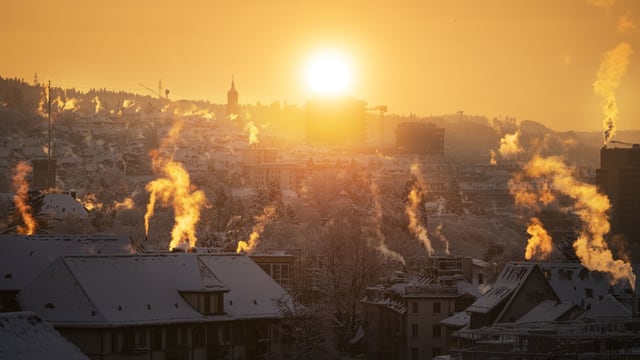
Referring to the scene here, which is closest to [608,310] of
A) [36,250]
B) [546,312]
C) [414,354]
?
[546,312]

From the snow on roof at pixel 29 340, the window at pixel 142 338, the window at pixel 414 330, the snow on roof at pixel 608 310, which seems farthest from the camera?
the window at pixel 414 330

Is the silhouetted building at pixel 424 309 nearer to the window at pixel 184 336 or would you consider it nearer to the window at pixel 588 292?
the window at pixel 588 292

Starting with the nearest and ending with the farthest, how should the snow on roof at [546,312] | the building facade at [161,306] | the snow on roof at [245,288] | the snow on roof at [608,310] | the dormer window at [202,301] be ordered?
the building facade at [161,306]
the snow on roof at [608,310]
the snow on roof at [546,312]
the dormer window at [202,301]
the snow on roof at [245,288]

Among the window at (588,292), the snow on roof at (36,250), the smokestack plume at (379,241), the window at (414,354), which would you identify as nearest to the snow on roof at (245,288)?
the snow on roof at (36,250)

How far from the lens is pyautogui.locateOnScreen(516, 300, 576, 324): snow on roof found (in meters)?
81.9

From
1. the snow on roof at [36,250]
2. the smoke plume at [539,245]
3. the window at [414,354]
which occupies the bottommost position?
the window at [414,354]

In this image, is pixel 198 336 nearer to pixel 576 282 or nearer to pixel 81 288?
pixel 81 288

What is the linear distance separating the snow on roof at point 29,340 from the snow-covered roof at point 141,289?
13.1 meters

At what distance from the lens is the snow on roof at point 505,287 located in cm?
8481

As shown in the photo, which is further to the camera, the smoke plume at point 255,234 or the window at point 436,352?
the smoke plume at point 255,234

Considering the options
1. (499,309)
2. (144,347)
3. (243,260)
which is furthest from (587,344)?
(243,260)

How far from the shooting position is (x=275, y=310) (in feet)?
287

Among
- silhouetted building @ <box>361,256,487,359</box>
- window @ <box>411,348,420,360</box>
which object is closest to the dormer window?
silhouetted building @ <box>361,256,487,359</box>

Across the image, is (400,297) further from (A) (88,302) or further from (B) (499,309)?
(A) (88,302)
